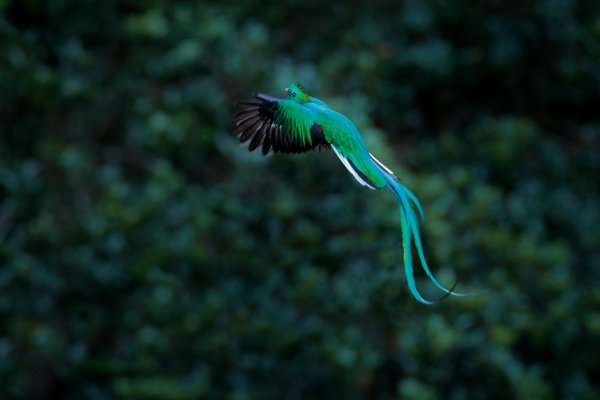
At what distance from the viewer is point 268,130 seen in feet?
3.79

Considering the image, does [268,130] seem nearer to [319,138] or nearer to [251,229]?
[319,138]

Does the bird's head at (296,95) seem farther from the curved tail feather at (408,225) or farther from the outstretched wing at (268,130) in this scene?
the curved tail feather at (408,225)

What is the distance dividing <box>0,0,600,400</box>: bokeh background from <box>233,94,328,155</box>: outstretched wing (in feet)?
6.32

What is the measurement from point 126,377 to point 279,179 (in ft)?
3.17

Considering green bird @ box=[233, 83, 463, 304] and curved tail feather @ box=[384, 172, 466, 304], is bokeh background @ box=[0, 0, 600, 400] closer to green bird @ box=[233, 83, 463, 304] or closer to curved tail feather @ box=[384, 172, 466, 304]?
green bird @ box=[233, 83, 463, 304]

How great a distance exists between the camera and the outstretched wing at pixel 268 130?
41.0 inches

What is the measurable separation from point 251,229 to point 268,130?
7.51 feet

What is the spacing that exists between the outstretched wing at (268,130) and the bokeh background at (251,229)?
193 cm

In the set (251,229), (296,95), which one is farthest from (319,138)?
(251,229)

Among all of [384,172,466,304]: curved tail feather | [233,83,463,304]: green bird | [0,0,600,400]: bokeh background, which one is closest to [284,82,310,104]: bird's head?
[233,83,463,304]: green bird

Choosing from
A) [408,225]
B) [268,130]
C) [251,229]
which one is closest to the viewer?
[408,225]

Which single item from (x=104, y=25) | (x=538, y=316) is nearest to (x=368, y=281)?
(x=538, y=316)

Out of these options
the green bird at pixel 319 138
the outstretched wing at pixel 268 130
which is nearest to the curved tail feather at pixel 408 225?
the green bird at pixel 319 138

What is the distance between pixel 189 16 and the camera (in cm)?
363
